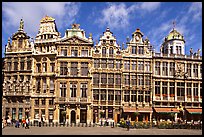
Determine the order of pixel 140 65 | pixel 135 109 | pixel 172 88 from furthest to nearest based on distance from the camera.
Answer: pixel 172 88
pixel 140 65
pixel 135 109

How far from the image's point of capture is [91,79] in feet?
138

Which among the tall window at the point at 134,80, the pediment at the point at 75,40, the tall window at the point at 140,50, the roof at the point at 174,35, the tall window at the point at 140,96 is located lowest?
the tall window at the point at 140,96

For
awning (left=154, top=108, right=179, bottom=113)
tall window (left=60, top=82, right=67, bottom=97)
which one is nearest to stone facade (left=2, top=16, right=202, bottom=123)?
tall window (left=60, top=82, right=67, bottom=97)

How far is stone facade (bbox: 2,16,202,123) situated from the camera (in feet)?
137

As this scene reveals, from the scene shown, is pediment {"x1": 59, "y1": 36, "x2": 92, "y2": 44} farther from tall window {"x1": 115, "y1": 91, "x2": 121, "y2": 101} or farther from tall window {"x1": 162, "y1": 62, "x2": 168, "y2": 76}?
tall window {"x1": 162, "y1": 62, "x2": 168, "y2": 76}

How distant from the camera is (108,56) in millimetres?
42719

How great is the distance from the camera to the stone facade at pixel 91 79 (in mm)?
41781

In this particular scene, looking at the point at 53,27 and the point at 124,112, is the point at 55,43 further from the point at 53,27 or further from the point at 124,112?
the point at 124,112

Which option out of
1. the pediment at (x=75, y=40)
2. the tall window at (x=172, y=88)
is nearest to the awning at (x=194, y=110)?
the tall window at (x=172, y=88)

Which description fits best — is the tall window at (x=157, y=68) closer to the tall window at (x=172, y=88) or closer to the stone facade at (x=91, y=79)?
the stone facade at (x=91, y=79)

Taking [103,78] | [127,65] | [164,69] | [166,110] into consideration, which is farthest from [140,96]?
[103,78]

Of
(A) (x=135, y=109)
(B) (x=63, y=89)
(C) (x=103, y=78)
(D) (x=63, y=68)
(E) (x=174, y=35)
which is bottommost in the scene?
(A) (x=135, y=109)

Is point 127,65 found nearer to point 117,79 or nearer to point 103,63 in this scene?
point 117,79

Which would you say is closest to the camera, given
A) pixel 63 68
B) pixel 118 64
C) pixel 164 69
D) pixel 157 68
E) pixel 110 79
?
pixel 63 68
